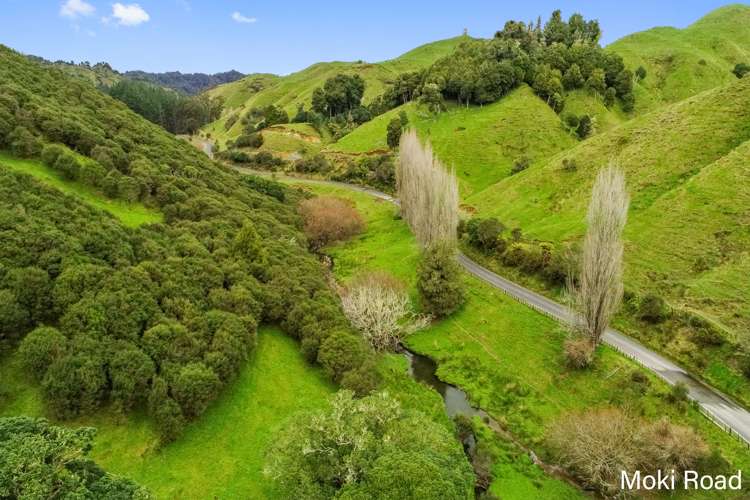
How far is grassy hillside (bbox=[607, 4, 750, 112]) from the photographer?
127062 mm

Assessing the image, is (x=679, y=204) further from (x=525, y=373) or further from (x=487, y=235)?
(x=525, y=373)

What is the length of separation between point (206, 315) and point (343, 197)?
2324 inches

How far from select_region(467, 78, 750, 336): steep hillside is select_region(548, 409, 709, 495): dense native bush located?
56.8 feet

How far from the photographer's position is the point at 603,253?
3775cm

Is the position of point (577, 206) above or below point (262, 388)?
A: above

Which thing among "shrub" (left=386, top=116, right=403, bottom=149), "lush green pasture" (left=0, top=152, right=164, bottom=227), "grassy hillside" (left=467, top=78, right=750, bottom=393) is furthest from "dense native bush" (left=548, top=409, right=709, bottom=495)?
"shrub" (left=386, top=116, right=403, bottom=149)

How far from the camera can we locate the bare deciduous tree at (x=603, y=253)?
3684 cm

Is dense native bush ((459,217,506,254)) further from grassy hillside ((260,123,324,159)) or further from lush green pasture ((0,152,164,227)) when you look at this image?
grassy hillside ((260,123,324,159))

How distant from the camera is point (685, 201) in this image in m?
56.0

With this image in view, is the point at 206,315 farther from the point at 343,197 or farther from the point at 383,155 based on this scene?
the point at 383,155

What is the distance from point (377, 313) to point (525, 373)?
50.3 ft

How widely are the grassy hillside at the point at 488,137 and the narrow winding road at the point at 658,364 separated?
38.8 m

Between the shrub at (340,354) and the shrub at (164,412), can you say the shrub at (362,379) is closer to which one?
the shrub at (340,354)

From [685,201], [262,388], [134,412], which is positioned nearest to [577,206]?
[685,201]
